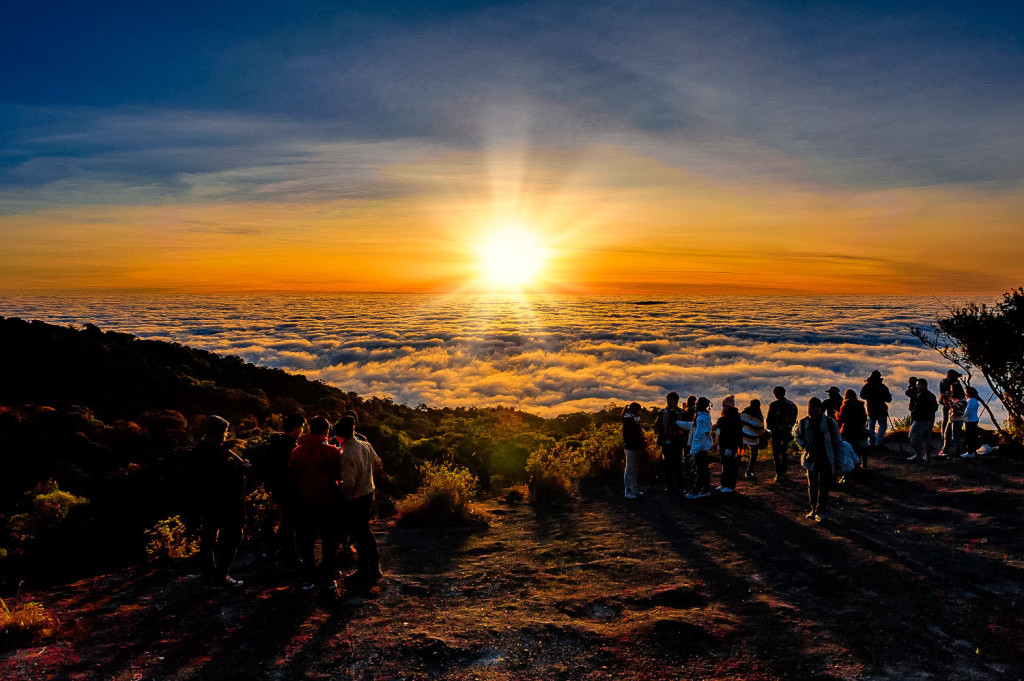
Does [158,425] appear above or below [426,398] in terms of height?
above

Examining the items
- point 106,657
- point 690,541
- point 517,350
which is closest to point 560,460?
point 690,541

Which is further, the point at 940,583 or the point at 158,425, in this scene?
the point at 158,425

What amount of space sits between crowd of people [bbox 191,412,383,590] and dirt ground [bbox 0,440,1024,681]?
34 centimetres

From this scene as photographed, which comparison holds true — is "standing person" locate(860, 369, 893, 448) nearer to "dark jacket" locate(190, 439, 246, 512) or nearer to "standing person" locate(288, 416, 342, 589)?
"standing person" locate(288, 416, 342, 589)

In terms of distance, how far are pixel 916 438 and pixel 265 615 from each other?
11.6 meters

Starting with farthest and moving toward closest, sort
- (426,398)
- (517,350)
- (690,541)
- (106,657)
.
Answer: (517,350) < (426,398) < (690,541) < (106,657)

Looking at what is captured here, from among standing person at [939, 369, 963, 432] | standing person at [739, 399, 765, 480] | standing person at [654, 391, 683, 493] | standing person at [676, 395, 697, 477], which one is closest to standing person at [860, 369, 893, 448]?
standing person at [939, 369, 963, 432]

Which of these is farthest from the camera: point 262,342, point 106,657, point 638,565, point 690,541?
point 262,342

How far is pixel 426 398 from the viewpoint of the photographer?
5047cm

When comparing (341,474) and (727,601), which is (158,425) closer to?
(341,474)

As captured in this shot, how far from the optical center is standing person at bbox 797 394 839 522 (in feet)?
24.9

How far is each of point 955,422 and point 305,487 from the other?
11.7 meters

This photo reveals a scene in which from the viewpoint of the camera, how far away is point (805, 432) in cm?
767

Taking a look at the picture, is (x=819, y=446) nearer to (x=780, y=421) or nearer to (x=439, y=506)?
(x=780, y=421)
